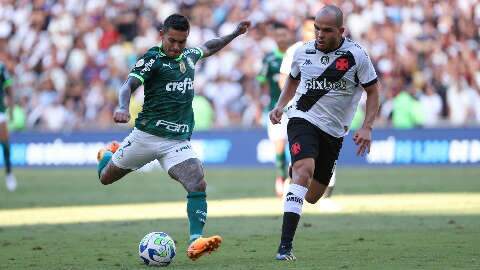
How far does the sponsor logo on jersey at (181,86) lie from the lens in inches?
402

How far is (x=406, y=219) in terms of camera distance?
14.2 m

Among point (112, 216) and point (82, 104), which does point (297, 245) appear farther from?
point (82, 104)

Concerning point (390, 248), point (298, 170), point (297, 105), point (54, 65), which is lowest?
point (390, 248)

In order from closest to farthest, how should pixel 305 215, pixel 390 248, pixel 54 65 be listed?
pixel 390 248, pixel 305 215, pixel 54 65

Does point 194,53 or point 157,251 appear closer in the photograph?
point 157,251

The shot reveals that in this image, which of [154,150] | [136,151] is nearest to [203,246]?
[154,150]

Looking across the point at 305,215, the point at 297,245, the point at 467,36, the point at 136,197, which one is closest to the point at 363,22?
the point at 467,36

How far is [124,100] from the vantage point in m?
9.68

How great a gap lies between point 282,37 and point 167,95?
7844mm

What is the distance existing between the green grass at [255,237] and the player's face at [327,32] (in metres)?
2.03

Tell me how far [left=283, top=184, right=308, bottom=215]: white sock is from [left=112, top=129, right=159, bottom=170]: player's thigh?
1489 mm

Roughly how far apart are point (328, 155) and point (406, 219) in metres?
4.13

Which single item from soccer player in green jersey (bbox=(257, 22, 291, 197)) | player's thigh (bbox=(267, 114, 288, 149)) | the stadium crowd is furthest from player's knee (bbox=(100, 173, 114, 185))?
the stadium crowd

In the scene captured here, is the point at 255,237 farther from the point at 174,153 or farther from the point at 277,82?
the point at 277,82
